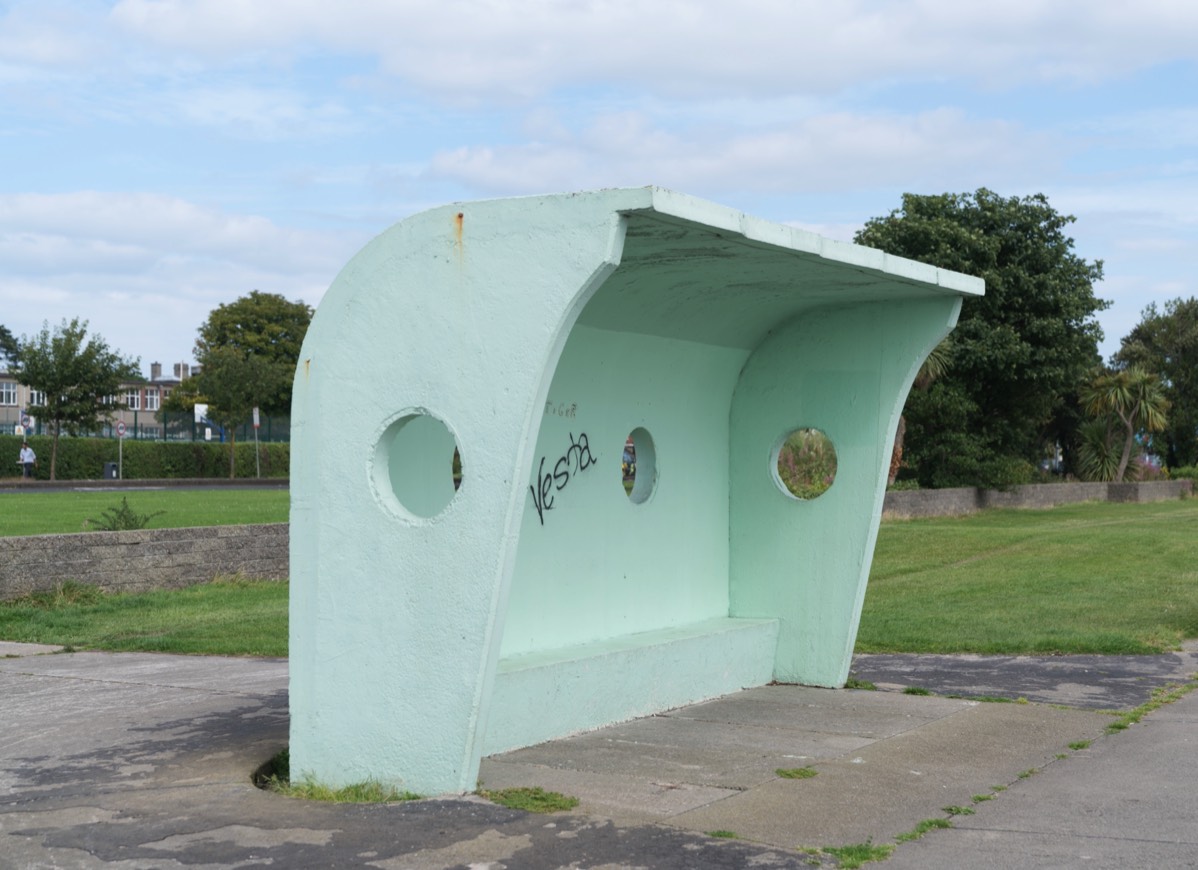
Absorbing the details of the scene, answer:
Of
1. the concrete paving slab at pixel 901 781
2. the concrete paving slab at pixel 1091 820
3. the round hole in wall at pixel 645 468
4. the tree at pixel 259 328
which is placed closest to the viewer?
the concrete paving slab at pixel 1091 820

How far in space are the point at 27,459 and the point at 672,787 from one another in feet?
135

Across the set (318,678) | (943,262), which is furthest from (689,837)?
(943,262)

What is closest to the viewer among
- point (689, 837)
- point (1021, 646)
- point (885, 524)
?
point (689, 837)

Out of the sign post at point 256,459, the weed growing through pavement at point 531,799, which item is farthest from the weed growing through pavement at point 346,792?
the sign post at point 256,459

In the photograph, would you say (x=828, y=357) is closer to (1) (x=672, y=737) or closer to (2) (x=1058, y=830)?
(1) (x=672, y=737)

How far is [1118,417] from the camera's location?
50062 millimetres

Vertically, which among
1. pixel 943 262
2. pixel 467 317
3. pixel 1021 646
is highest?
pixel 943 262

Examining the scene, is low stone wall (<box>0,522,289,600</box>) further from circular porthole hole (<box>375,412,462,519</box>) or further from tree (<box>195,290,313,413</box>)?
tree (<box>195,290,313,413</box>)

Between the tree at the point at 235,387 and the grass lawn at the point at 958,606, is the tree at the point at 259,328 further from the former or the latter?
the grass lawn at the point at 958,606

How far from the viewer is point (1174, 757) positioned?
24.3 ft

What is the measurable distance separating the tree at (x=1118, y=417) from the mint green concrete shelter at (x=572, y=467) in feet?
132

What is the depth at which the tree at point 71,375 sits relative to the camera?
4712cm

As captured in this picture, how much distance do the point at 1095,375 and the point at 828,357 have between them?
4599 centimetres

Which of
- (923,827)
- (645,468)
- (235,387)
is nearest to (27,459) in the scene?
(235,387)
